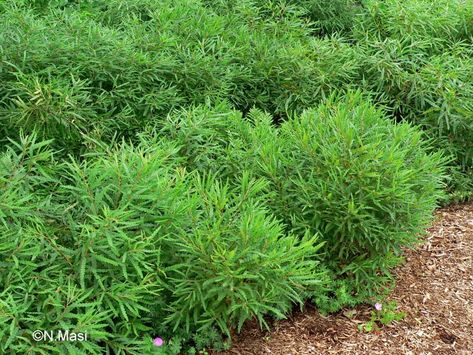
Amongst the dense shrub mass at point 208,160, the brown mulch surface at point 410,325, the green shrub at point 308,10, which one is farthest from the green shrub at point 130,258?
the green shrub at point 308,10

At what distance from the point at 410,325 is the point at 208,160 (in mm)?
1119

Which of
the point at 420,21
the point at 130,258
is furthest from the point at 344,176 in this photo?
the point at 420,21

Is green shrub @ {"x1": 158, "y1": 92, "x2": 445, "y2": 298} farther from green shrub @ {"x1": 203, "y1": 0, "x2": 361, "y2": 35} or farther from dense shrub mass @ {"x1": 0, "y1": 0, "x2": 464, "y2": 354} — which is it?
green shrub @ {"x1": 203, "y1": 0, "x2": 361, "y2": 35}

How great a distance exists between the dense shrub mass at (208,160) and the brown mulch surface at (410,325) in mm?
89

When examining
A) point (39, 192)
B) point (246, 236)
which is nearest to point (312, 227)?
point (246, 236)

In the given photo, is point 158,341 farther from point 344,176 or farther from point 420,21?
point 420,21

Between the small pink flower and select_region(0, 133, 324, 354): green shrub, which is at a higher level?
select_region(0, 133, 324, 354): green shrub

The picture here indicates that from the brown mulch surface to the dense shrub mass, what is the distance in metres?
0.09

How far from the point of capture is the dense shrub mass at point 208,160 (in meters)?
2.18

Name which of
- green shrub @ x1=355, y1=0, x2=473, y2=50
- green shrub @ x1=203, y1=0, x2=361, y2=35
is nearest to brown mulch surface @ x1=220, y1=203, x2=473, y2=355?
green shrub @ x1=355, y1=0, x2=473, y2=50

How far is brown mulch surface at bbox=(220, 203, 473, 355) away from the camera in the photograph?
8.47 feet

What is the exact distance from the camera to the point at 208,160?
292 centimetres

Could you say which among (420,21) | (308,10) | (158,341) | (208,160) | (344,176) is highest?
(420,21)

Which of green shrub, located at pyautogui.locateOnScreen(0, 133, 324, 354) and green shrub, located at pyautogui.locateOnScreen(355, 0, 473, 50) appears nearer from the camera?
green shrub, located at pyautogui.locateOnScreen(0, 133, 324, 354)
